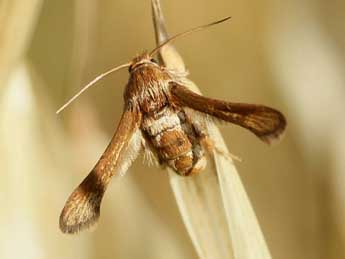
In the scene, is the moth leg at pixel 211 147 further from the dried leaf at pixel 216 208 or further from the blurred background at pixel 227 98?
the blurred background at pixel 227 98

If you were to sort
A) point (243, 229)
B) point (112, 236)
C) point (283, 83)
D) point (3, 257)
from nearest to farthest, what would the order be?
point (243, 229) → point (3, 257) → point (112, 236) → point (283, 83)

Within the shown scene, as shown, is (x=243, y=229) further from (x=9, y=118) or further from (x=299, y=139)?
(x=299, y=139)

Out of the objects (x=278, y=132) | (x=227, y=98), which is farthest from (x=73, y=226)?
(x=227, y=98)

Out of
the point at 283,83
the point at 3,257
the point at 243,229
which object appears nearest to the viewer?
the point at 243,229

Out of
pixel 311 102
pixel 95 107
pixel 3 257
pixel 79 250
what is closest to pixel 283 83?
pixel 311 102

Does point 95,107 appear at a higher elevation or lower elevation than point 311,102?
higher

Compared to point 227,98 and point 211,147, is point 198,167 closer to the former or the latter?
point 211,147
